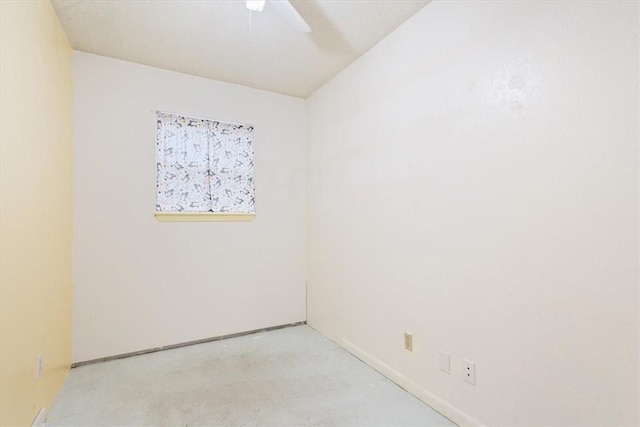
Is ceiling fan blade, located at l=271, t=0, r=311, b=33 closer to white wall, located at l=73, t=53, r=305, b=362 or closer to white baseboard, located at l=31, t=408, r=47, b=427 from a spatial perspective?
white wall, located at l=73, t=53, r=305, b=362

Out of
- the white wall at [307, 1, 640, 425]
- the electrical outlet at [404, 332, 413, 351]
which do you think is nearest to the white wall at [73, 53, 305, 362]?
the white wall at [307, 1, 640, 425]

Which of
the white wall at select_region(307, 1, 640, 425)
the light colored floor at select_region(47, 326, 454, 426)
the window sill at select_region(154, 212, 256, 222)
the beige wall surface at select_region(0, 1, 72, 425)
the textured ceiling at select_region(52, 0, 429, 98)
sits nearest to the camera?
the white wall at select_region(307, 1, 640, 425)

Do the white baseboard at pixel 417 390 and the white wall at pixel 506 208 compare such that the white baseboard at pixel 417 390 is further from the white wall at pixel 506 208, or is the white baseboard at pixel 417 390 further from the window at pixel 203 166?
the window at pixel 203 166

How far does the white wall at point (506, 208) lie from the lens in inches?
48.8

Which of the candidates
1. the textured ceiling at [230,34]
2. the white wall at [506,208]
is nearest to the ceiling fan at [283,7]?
the textured ceiling at [230,34]

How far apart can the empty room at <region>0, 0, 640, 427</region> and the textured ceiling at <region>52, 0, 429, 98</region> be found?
2 centimetres

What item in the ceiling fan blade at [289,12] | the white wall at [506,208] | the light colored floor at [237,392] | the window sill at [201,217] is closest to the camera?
the white wall at [506,208]

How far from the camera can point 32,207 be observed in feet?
5.46

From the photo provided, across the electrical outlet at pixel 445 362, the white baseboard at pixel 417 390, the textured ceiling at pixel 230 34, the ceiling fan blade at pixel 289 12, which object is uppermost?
the textured ceiling at pixel 230 34

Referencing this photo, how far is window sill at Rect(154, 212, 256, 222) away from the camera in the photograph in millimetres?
2895

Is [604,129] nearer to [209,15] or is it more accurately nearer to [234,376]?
[209,15]

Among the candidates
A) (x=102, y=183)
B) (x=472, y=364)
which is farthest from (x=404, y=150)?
(x=102, y=183)

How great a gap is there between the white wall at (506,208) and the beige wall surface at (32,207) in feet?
6.58

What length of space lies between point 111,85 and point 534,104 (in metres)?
2.96
